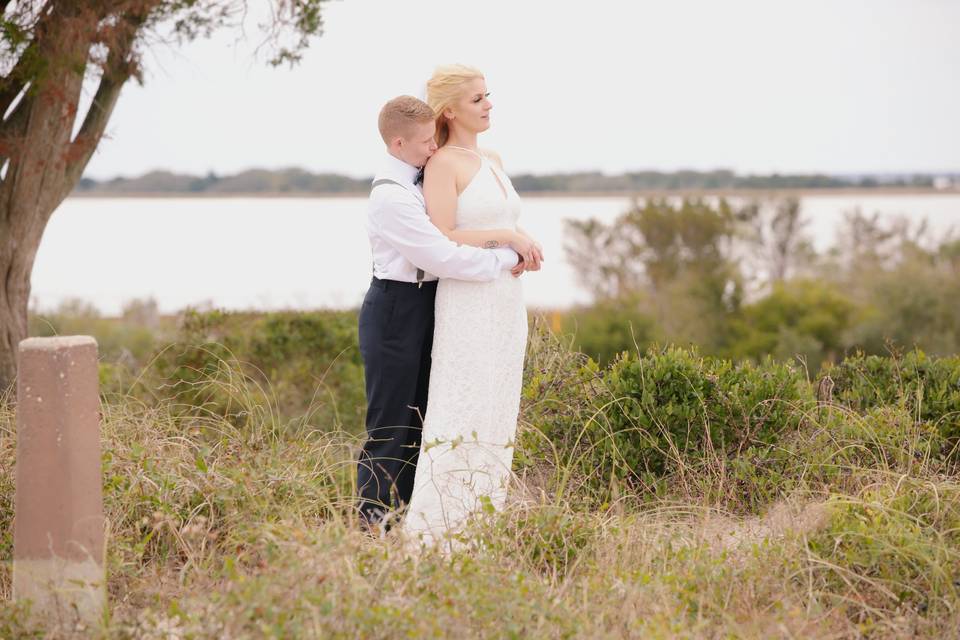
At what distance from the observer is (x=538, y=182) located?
144 feet

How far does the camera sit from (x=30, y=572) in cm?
337

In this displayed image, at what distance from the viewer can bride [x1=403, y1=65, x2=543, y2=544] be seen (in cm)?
439

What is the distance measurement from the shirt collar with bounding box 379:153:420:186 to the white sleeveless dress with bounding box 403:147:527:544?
0.79ft

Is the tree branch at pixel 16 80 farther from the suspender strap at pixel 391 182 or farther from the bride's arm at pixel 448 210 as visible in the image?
the bride's arm at pixel 448 210

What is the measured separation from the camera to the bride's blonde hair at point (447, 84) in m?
4.45

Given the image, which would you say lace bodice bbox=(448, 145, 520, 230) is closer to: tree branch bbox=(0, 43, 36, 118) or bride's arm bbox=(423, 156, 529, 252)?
bride's arm bbox=(423, 156, 529, 252)

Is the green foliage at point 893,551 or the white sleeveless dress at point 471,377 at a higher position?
the white sleeveless dress at point 471,377

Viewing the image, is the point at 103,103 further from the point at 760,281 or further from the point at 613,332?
the point at 760,281

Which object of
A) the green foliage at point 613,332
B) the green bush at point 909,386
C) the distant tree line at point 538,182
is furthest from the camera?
the green foliage at point 613,332

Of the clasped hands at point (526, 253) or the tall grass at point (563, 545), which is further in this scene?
the clasped hands at point (526, 253)

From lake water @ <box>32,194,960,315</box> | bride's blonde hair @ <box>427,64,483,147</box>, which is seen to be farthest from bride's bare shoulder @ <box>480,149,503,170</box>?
lake water @ <box>32,194,960,315</box>

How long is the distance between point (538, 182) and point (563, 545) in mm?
40549

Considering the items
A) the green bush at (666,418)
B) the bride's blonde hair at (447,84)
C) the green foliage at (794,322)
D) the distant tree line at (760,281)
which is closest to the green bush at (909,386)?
the green bush at (666,418)

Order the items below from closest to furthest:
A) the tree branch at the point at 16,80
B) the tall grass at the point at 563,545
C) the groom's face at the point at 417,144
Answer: the tall grass at the point at 563,545, the groom's face at the point at 417,144, the tree branch at the point at 16,80
